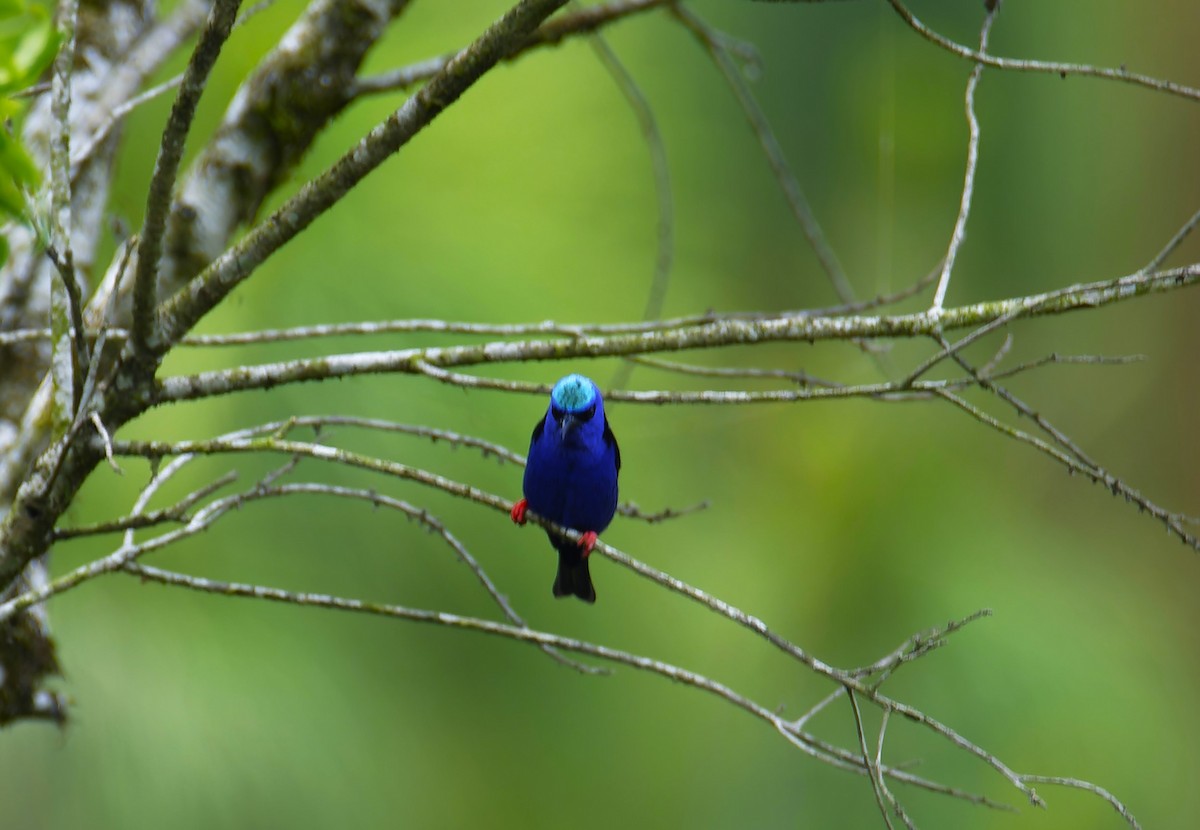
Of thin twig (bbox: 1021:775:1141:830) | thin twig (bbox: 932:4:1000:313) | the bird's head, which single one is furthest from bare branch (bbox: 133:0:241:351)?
thin twig (bbox: 1021:775:1141:830)

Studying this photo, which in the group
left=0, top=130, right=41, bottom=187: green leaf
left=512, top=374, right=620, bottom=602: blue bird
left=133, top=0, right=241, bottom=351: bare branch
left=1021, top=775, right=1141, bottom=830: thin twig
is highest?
left=512, top=374, right=620, bottom=602: blue bird

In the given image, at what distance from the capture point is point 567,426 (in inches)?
120

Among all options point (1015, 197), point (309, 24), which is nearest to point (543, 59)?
point (1015, 197)

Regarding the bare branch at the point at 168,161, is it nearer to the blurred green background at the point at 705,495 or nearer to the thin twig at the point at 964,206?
the thin twig at the point at 964,206

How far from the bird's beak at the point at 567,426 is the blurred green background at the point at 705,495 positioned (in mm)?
2620

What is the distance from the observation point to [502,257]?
20.8 feet

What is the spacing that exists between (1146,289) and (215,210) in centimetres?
262

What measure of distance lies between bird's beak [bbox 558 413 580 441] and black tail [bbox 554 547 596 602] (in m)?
0.51

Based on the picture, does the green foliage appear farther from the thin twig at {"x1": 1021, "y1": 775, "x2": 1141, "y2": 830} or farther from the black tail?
the black tail

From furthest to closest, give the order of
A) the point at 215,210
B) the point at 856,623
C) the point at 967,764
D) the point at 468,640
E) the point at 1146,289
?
the point at 856,623 → the point at 468,640 → the point at 967,764 → the point at 215,210 → the point at 1146,289

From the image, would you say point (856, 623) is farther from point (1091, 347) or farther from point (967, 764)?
point (1091, 347)

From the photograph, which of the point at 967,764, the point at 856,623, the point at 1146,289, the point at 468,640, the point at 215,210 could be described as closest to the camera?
the point at 1146,289

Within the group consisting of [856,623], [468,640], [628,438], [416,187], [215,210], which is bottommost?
[215,210]

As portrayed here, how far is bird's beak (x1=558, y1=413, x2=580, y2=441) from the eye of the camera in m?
3.03
